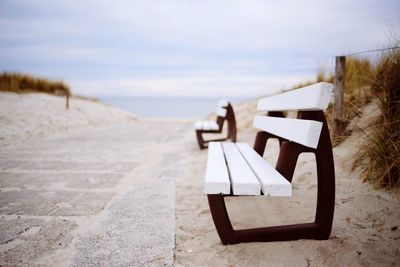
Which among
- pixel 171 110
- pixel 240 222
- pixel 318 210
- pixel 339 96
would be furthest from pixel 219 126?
pixel 171 110

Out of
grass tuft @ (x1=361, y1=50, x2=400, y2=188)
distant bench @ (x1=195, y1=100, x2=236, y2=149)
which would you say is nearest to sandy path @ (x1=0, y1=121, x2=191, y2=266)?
distant bench @ (x1=195, y1=100, x2=236, y2=149)

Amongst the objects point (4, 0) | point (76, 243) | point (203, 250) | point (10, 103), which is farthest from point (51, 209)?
point (10, 103)

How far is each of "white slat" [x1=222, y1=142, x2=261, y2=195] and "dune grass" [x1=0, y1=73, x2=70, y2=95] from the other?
11749 millimetres

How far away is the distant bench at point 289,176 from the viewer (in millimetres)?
1704

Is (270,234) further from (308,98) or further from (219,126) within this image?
(219,126)

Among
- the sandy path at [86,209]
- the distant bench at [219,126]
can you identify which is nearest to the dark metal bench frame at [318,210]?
the sandy path at [86,209]

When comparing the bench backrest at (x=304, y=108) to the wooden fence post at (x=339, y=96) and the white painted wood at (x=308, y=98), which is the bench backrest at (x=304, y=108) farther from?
the wooden fence post at (x=339, y=96)

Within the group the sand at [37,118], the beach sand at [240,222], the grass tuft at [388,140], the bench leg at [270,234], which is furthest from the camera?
the sand at [37,118]

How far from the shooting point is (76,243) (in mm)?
2041

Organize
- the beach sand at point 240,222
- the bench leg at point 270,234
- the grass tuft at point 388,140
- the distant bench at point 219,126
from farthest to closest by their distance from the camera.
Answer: the distant bench at point 219,126
the grass tuft at point 388,140
the bench leg at point 270,234
the beach sand at point 240,222

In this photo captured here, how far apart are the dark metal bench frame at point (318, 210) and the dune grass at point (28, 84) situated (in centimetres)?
1206

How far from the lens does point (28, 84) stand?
1402cm

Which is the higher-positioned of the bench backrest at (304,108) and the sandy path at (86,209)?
the bench backrest at (304,108)

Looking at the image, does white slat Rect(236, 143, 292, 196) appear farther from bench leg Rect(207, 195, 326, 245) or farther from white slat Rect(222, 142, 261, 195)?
bench leg Rect(207, 195, 326, 245)
